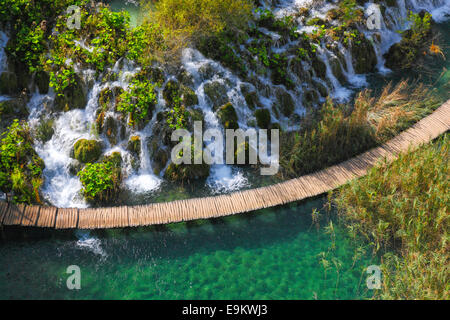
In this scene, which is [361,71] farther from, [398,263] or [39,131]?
[39,131]

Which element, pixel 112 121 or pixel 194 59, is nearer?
pixel 112 121

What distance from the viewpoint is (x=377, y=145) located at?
834 centimetres

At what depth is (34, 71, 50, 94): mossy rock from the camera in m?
8.62

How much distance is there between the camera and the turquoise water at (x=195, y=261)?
6.07 metres

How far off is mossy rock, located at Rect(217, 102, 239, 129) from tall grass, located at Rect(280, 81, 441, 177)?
1009 mm

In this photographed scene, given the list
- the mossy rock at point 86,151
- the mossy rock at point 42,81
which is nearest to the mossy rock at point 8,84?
the mossy rock at point 42,81

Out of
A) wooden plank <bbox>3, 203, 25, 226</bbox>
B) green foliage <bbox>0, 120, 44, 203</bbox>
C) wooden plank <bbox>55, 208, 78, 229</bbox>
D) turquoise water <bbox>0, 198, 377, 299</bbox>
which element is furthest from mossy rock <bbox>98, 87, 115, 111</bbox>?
turquoise water <bbox>0, 198, 377, 299</bbox>

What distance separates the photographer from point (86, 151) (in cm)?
794

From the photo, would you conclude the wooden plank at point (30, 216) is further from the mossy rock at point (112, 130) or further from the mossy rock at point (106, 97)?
the mossy rock at point (106, 97)

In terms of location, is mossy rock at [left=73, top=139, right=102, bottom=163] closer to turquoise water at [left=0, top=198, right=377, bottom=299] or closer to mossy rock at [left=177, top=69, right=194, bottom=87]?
turquoise water at [left=0, top=198, right=377, bottom=299]

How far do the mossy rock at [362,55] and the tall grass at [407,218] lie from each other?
11.3ft

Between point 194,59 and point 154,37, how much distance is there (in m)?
0.89
